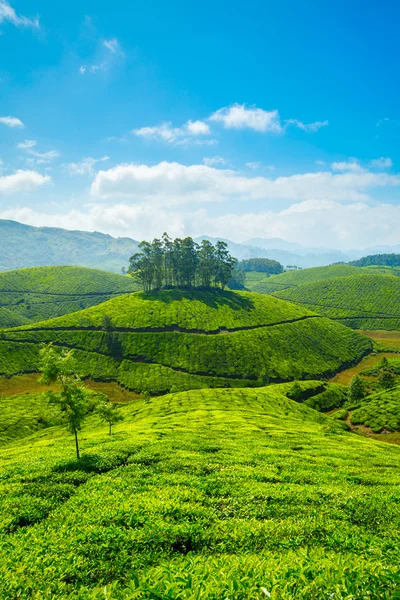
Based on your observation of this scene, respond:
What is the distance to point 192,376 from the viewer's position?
5113 inches

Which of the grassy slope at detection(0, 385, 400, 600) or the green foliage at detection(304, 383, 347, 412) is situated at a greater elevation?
the grassy slope at detection(0, 385, 400, 600)

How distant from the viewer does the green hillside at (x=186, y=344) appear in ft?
426

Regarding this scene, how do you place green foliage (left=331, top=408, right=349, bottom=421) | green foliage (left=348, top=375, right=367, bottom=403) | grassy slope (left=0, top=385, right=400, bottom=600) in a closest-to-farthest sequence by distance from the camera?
grassy slope (left=0, top=385, right=400, bottom=600) < green foliage (left=331, top=408, right=349, bottom=421) < green foliage (left=348, top=375, right=367, bottom=403)

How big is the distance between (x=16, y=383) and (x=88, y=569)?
423 feet

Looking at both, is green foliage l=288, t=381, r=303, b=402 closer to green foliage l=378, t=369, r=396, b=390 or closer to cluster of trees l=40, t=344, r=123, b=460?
green foliage l=378, t=369, r=396, b=390

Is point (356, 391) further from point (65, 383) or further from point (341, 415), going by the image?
point (65, 383)

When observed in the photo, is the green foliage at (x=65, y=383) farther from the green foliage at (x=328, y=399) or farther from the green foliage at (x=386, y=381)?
the green foliage at (x=386, y=381)

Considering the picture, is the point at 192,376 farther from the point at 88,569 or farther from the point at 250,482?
the point at 88,569

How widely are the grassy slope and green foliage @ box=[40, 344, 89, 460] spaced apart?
4216mm

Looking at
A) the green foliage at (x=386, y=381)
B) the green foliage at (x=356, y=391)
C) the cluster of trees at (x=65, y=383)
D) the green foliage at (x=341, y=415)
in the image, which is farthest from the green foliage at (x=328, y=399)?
the cluster of trees at (x=65, y=383)

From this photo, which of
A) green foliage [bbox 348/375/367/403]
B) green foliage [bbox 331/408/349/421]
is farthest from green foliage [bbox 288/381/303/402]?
green foliage [bbox 348/375/367/403]

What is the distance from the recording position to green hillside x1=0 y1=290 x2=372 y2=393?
130m

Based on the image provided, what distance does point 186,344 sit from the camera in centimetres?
14862

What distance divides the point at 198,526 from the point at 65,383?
18983 millimetres
